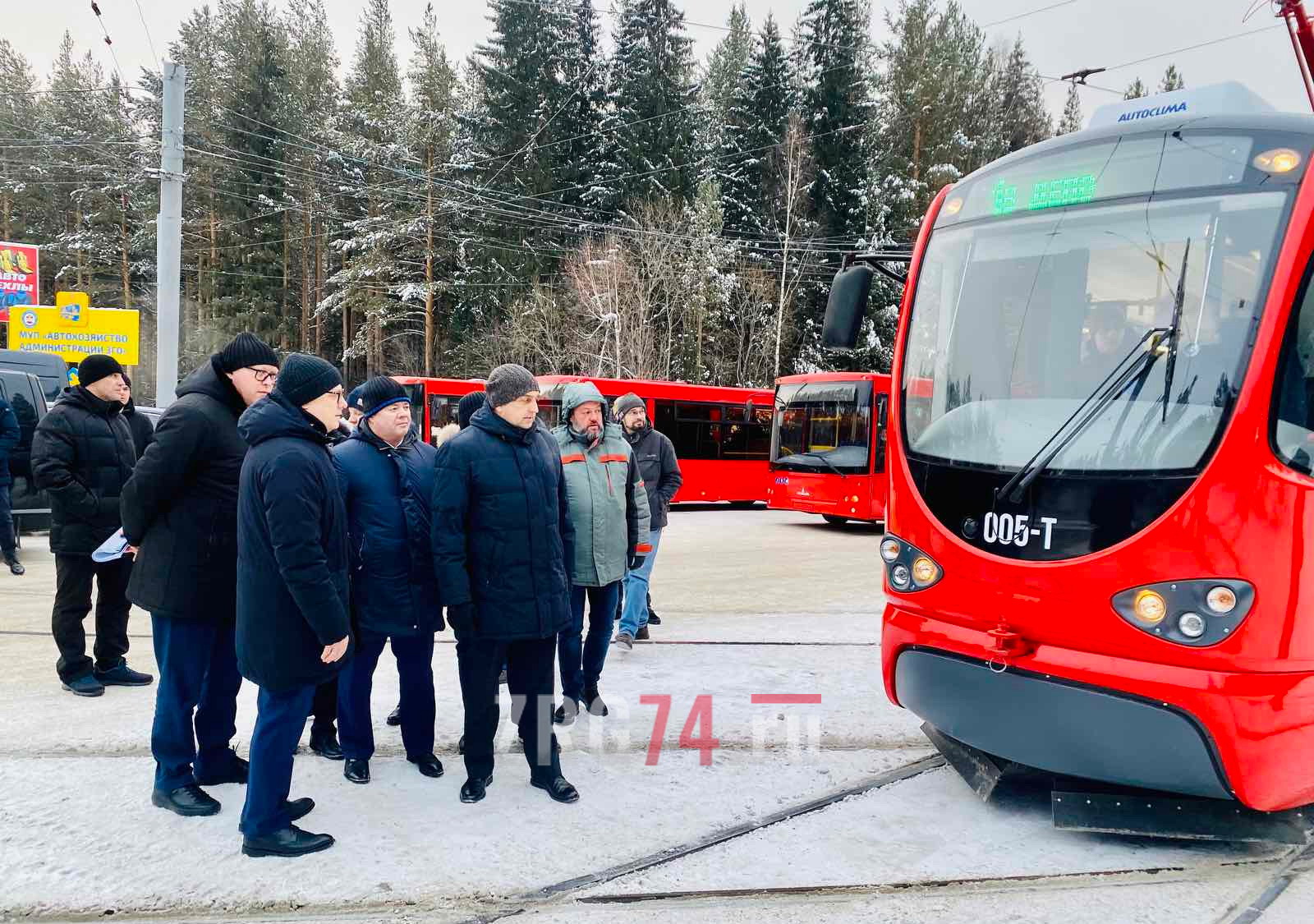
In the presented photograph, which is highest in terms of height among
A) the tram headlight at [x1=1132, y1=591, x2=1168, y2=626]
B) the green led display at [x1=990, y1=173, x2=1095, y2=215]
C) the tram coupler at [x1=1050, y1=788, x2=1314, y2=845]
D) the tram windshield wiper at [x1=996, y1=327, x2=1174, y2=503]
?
the green led display at [x1=990, y1=173, x2=1095, y2=215]

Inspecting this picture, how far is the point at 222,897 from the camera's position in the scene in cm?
323

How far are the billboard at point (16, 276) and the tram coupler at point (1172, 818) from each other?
2886cm

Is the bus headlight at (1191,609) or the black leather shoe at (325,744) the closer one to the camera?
the bus headlight at (1191,609)

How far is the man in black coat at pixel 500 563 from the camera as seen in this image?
4.04m

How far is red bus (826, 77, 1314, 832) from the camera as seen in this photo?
3293mm

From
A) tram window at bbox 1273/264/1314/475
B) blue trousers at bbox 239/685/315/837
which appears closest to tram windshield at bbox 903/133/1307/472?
tram window at bbox 1273/264/1314/475

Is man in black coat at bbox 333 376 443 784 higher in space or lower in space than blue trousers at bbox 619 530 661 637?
higher

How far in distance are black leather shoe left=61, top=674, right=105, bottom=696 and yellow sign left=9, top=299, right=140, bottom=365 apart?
1838cm

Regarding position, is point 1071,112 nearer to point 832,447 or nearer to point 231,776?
point 832,447

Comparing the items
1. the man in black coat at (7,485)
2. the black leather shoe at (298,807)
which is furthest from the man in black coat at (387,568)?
the man in black coat at (7,485)

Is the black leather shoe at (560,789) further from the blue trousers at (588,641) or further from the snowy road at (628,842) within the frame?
the blue trousers at (588,641)

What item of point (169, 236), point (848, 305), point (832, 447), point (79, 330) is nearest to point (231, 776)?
point (848, 305)

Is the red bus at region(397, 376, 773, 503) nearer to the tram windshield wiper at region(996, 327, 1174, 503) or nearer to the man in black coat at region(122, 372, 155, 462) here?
the man in black coat at region(122, 372, 155, 462)

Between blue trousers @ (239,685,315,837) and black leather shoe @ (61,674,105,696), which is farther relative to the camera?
black leather shoe @ (61,674,105,696)
